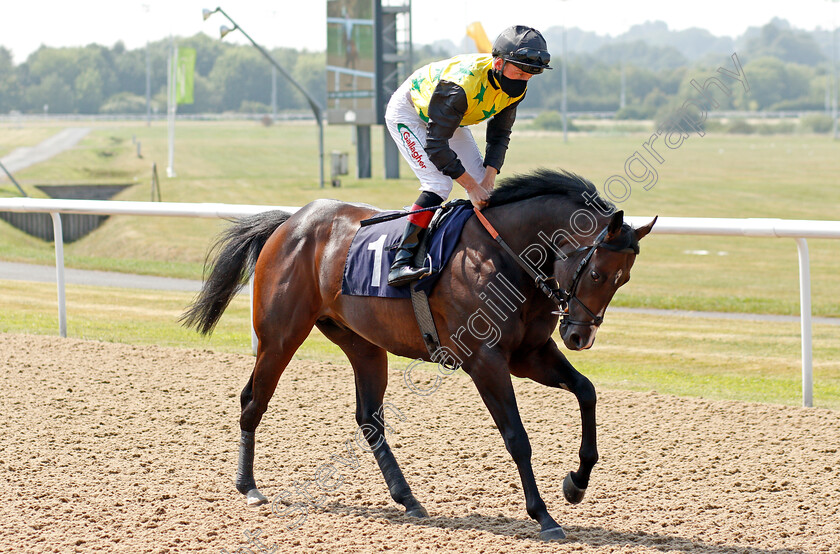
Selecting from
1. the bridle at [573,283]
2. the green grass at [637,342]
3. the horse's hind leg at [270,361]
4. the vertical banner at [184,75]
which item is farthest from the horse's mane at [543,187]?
the vertical banner at [184,75]

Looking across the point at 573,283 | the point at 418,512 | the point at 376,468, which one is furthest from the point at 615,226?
the point at 376,468

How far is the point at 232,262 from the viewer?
4812 millimetres

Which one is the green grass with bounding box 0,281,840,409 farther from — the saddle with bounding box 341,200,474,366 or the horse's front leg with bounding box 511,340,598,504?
the saddle with bounding box 341,200,474,366

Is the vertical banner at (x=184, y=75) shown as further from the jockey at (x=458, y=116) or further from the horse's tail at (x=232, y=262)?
the jockey at (x=458, y=116)

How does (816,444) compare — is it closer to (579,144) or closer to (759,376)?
(759,376)

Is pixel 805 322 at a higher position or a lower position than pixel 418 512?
higher

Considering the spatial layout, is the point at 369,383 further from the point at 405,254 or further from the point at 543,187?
the point at 543,187

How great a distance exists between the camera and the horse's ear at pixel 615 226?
10.9 feet

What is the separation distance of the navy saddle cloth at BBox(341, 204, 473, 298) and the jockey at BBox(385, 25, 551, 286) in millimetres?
62

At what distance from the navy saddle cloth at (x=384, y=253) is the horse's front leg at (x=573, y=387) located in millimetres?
513

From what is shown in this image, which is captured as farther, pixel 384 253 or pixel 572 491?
pixel 384 253

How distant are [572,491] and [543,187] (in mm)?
1220

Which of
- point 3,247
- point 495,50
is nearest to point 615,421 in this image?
point 495,50

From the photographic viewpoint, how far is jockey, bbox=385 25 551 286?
12.0 ft
